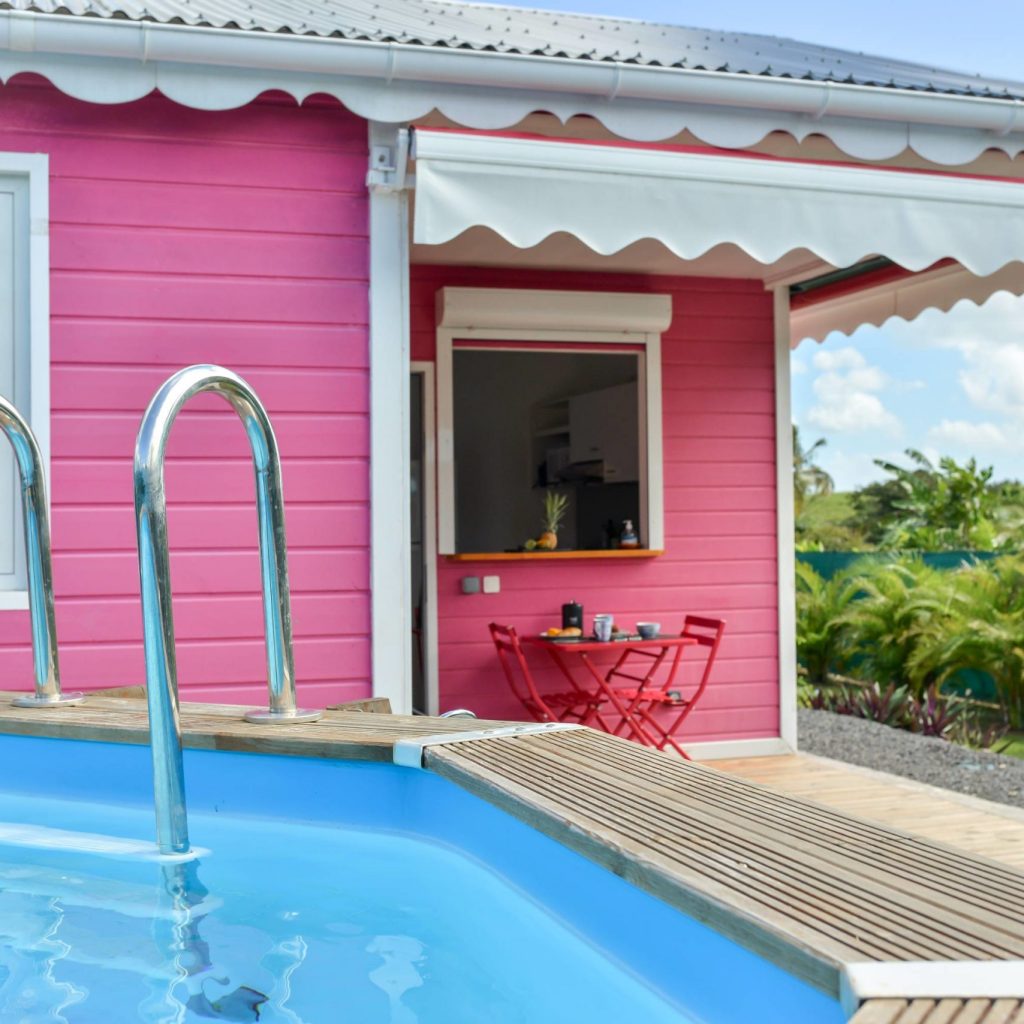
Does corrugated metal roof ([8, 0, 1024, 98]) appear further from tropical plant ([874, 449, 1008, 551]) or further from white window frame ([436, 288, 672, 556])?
tropical plant ([874, 449, 1008, 551])

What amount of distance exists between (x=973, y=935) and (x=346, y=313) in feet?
12.0

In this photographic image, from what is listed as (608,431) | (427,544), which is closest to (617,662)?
(427,544)

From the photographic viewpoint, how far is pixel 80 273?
4281 mm

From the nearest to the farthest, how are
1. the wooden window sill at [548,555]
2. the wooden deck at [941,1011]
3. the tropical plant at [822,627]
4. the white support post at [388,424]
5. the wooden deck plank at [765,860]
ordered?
the wooden deck at [941,1011]
the wooden deck plank at [765,860]
the white support post at [388,424]
the wooden window sill at [548,555]
the tropical plant at [822,627]

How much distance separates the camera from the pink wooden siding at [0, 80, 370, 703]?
14.0 feet

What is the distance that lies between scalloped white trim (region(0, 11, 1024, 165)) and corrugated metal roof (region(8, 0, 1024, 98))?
0.24ft

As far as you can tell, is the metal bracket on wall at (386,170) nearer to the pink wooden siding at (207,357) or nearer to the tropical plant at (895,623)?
the pink wooden siding at (207,357)

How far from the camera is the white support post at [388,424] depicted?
441 centimetres

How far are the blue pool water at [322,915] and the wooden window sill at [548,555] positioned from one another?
439cm

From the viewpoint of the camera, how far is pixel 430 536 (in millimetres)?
6957

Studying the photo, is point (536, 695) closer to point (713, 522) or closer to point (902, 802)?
point (713, 522)

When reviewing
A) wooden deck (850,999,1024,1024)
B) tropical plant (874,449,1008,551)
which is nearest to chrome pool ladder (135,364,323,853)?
wooden deck (850,999,1024,1024)

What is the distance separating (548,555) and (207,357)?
9.84ft

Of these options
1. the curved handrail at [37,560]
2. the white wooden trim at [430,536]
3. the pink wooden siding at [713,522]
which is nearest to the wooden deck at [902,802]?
the pink wooden siding at [713,522]
